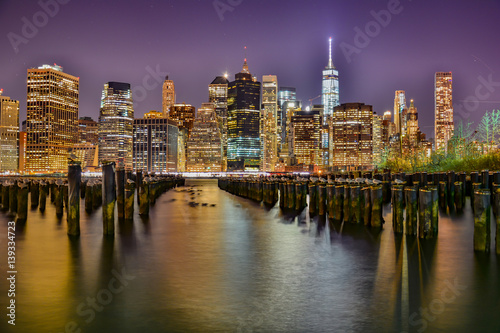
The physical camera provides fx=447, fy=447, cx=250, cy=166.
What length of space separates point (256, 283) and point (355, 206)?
8042 millimetres

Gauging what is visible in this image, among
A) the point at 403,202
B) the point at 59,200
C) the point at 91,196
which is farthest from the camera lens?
the point at 91,196

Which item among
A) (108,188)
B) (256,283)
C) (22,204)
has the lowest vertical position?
A: (256,283)

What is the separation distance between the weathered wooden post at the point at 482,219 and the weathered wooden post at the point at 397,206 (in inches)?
97.3

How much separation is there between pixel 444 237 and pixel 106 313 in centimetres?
965

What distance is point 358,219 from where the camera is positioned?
15188mm

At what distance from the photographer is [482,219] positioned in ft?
31.3

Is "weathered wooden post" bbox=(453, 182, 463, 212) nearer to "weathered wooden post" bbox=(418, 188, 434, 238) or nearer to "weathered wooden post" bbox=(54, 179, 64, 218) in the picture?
"weathered wooden post" bbox=(418, 188, 434, 238)

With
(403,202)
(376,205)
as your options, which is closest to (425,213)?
(376,205)

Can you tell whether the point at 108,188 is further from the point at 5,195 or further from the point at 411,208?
the point at 5,195

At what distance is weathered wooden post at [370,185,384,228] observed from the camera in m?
13.3

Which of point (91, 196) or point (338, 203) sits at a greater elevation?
point (338, 203)

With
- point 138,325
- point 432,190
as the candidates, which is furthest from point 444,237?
point 138,325

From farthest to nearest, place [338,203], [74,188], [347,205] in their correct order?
[338,203] → [347,205] → [74,188]

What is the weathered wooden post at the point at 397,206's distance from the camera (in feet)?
40.6
